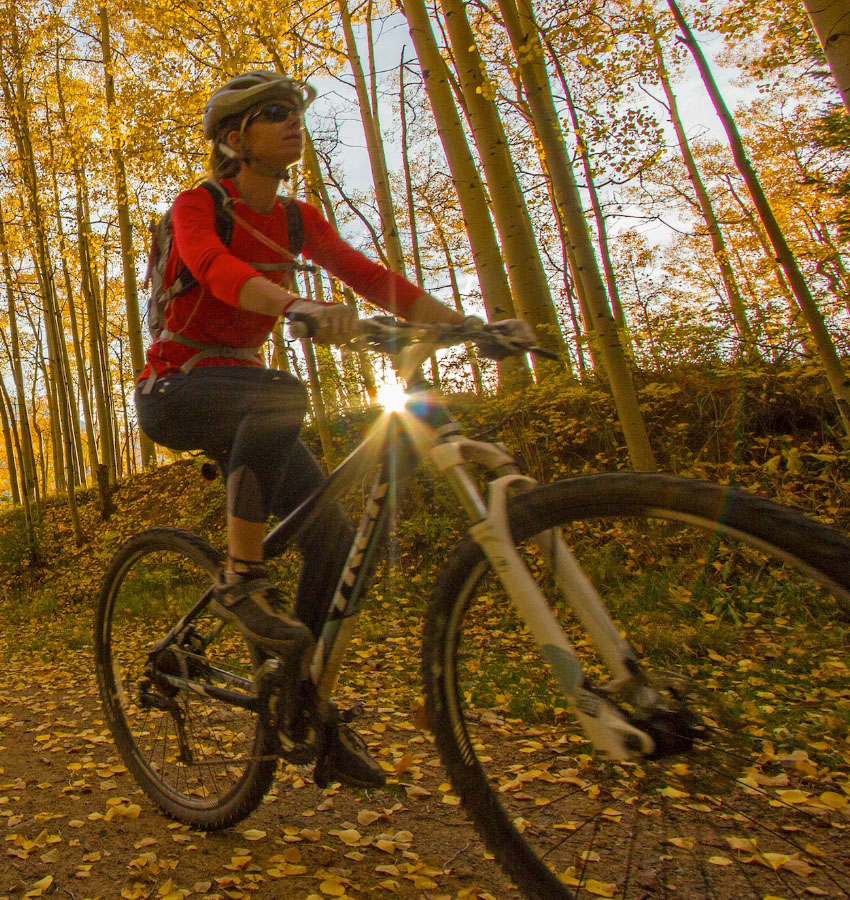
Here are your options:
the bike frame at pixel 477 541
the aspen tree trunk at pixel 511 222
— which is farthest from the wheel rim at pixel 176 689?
the aspen tree trunk at pixel 511 222

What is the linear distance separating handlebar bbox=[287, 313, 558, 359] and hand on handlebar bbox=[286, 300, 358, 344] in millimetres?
24

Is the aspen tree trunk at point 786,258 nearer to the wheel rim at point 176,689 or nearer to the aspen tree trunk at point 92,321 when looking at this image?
the wheel rim at point 176,689

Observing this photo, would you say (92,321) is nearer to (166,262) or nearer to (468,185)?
(468,185)

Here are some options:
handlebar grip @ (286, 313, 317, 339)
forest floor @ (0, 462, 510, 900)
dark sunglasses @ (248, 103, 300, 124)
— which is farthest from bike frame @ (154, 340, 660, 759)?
dark sunglasses @ (248, 103, 300, 124)

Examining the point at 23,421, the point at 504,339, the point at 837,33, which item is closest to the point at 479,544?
the point at 504,339

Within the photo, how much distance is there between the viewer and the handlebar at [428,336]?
62.9 inches

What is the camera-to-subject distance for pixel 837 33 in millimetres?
4395

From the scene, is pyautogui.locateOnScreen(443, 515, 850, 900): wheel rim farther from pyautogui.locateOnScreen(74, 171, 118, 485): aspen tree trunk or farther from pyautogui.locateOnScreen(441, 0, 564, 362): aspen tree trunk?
pyautogui.locateOnScreen(74, 171, 118, 485): aspen tree trunk

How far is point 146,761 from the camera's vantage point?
8.52ft

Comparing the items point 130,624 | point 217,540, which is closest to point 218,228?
point 130,624

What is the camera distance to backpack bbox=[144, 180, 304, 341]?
203cm

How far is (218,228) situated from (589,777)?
1818 mm

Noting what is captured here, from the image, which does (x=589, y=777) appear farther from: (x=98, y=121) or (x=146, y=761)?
(x=98, y=121)

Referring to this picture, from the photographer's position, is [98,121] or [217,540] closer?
[217,540]
